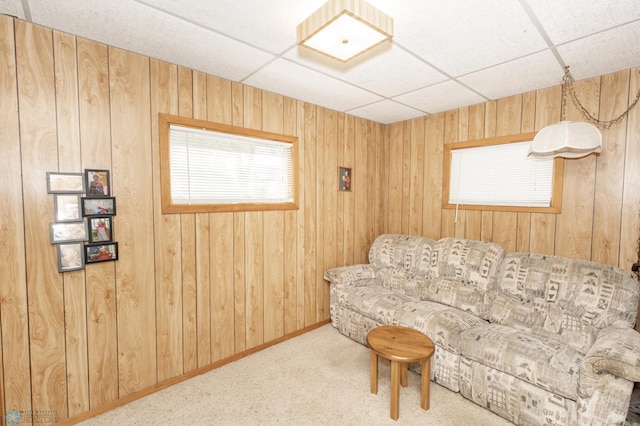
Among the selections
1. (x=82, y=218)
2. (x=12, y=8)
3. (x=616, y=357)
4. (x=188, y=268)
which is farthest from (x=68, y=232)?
(x=616, y=357)

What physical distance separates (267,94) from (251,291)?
1991 millimetres

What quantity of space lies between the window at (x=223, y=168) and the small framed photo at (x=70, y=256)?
0.60 metres

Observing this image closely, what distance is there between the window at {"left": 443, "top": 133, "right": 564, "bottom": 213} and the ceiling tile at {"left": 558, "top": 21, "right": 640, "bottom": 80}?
0.67 m

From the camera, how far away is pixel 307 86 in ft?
9.13

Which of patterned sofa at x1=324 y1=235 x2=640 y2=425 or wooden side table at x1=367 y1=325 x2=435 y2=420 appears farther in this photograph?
wooden side table at x1=367 y1=325 x2=435 y2=420

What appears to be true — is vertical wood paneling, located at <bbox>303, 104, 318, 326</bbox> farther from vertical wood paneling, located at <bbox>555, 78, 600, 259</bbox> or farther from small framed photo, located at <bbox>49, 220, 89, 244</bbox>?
vertical wood paneling, located at <bbox>555, 78, 600, 259</bbox>

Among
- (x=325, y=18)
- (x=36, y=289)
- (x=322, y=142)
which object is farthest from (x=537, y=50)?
(x=36, y=289)

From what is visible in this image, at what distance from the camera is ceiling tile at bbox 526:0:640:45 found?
157cm

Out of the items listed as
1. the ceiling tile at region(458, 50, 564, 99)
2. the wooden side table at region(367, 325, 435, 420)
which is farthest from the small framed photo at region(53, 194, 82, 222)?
the ceiling tile at region(458, 50, 564, 99)

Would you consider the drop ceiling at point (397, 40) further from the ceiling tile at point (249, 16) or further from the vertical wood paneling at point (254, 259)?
the vertical wood paneling at point (254, 259)

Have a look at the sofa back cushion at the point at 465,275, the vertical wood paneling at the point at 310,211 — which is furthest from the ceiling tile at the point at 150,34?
the sofa back cushion at the point at 465,275

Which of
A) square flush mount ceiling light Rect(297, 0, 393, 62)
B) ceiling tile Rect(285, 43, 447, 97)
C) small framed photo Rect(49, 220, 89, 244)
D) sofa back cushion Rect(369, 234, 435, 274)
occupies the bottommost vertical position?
sofa back cushion Rect(369, 234, 435, 274)

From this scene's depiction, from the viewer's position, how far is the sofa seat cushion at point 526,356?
5.83 feet

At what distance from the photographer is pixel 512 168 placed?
9.86 feet
